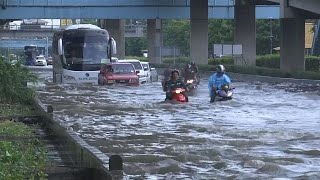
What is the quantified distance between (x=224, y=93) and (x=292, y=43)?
84.4 feet

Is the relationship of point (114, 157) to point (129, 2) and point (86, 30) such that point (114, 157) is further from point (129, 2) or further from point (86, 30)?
point (129, 2)

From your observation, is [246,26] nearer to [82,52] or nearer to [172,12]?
[172,12]

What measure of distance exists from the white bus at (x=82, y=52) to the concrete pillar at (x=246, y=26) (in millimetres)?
20784

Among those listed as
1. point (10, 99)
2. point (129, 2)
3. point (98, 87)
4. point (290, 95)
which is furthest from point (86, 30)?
point (129, 2)

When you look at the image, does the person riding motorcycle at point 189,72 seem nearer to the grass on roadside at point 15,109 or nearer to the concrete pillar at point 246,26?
the grass on roadside at point 15,109

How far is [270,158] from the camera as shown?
14.6m

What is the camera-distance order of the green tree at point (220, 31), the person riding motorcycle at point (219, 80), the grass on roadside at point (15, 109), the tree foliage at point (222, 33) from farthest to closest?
the tree foliage at point (222, 33), the green tree at point (220, 31), the person riding motorcycle at point (219, 80), the grass on roadside at point (15, 109)

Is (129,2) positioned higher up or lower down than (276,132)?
higher up

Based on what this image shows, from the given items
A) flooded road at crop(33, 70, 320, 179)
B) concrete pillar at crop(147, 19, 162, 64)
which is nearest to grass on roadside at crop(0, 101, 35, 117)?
flooded road at crop(33, 70, 320, 179)

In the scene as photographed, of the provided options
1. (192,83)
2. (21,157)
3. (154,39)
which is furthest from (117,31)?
(21,157)

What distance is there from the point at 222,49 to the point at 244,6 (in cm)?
402

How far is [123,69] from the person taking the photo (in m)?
46.6

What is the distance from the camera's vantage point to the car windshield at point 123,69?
151 ft

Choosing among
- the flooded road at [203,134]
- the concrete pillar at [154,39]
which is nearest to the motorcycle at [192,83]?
the flooded road at [203,134]
